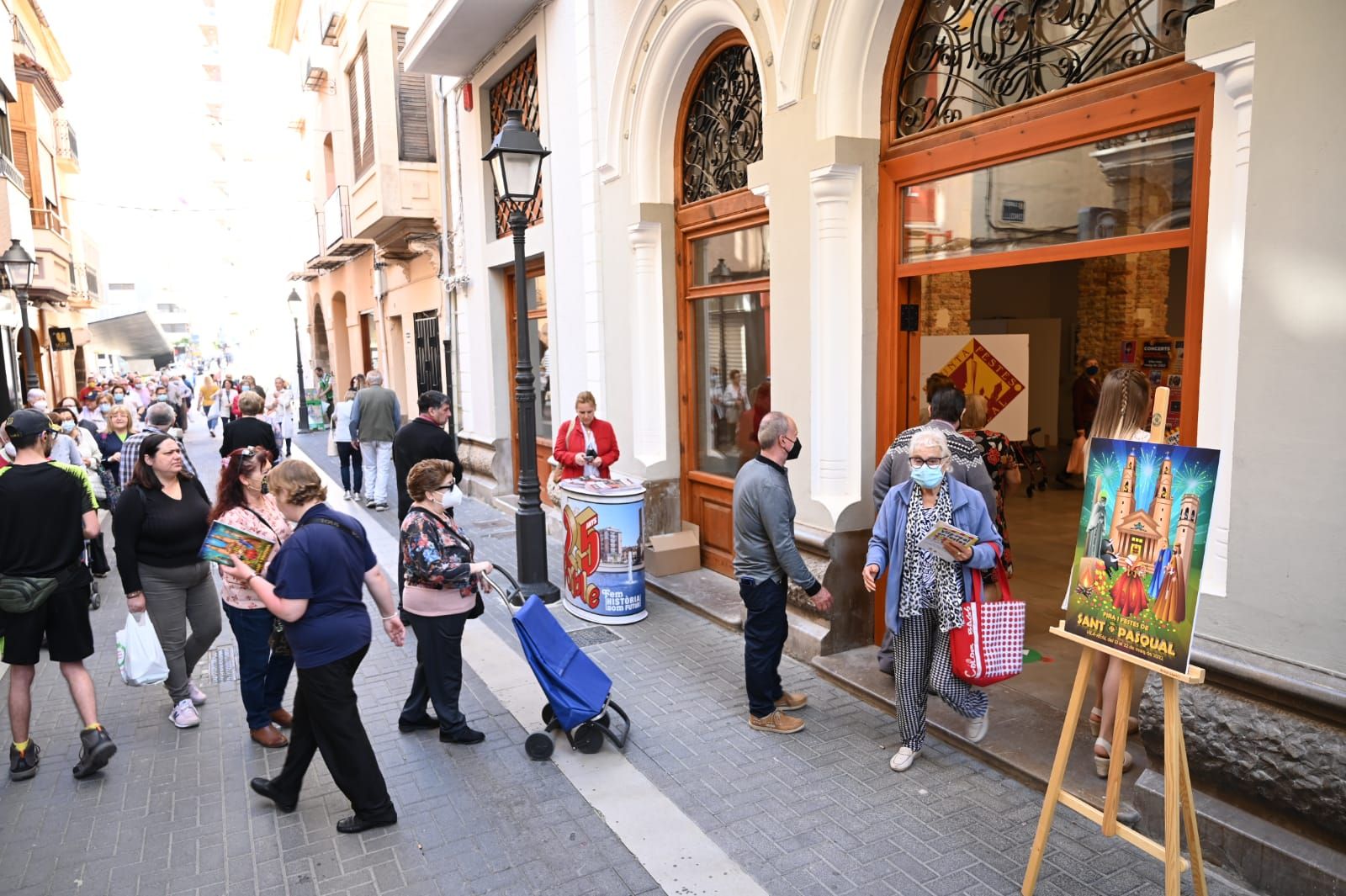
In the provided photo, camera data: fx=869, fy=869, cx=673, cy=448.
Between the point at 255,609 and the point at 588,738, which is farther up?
the point at 255,609

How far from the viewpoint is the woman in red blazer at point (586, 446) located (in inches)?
290

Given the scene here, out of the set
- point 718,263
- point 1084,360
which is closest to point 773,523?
point 718,263

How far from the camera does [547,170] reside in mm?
9859

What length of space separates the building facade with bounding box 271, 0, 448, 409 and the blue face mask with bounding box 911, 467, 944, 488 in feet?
37.4

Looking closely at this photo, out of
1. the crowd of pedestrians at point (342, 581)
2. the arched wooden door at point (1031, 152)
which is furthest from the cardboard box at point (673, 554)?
the crowd of pedestrians at point (342, 581)

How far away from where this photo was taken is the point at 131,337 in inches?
1407

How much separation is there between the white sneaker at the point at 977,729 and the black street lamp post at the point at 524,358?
389 cm

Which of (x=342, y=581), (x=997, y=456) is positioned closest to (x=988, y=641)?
(x=997, y=456)

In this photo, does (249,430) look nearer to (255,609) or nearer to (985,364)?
(255,609)

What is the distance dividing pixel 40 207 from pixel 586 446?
2142 centimetres

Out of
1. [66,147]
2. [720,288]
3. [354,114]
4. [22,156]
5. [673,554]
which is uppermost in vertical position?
[66,147]

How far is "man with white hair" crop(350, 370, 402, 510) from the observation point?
1140 centimetres

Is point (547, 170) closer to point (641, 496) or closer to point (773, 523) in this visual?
point (641, 496)

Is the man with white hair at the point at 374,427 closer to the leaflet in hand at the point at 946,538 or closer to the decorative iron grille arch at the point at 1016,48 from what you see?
the decorative iron grille arch at the point at 1016,48
